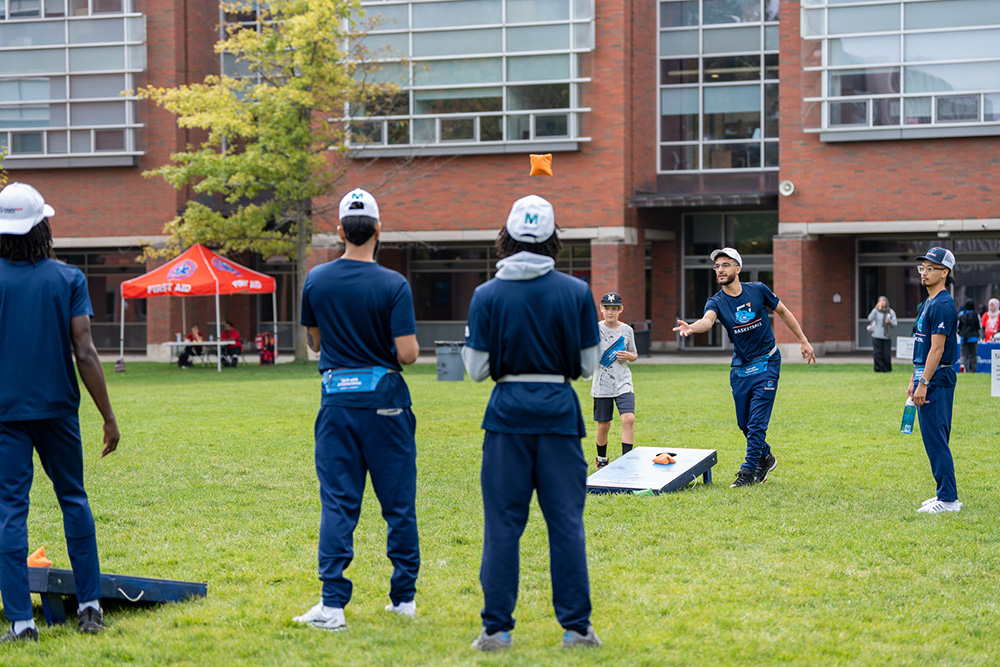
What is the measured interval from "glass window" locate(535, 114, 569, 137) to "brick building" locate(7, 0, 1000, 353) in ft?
0.21

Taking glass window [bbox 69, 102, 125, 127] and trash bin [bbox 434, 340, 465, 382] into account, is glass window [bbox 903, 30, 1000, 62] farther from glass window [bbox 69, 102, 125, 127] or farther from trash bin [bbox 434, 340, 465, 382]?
glass window [bbox 69, 102, 125, 127]

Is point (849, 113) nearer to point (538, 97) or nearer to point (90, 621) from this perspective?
point (538, 97)

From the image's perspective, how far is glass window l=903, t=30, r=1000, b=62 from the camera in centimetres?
2736

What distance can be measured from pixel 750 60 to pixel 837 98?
447 cm

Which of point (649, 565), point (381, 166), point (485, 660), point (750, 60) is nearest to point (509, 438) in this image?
point (485, 660)

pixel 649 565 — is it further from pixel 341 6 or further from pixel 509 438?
pixel 341 6

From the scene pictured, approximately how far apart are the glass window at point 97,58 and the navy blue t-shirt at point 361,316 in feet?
101

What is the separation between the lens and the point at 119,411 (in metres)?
17.0

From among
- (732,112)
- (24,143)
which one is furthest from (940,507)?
(24,143)

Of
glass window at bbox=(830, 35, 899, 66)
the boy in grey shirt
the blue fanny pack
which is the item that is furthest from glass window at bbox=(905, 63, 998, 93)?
the blue fanny pack

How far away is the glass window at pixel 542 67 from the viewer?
30125mm

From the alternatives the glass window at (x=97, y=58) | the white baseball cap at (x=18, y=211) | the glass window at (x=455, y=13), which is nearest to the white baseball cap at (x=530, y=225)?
the white baseball cap at (x=18, y=211)

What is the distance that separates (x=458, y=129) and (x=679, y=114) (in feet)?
22.6

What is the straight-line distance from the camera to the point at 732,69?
32.3 meters
